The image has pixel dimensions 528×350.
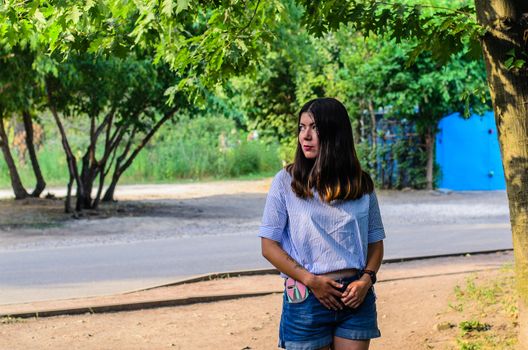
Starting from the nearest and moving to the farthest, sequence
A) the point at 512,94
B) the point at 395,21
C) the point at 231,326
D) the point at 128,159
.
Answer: the point at 512,94 → the point at 395,21 → the point at 231,326 → the point at 128,159

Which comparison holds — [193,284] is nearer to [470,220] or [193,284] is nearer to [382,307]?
[382,307]

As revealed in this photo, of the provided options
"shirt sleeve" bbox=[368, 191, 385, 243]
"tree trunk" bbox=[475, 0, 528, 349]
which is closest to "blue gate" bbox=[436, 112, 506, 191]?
"tree trunk" bbox=[475, 0, 528, 349]

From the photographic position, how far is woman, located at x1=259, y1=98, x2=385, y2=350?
369cm

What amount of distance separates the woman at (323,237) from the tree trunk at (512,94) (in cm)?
A: 218

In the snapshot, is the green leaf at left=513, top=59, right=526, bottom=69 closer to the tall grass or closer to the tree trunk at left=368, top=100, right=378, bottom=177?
the tree trunk at left=368, top=100, right=378, bottom=177

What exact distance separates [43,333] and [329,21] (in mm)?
3281

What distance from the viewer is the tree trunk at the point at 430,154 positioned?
2595cm

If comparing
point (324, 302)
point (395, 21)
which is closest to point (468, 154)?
point (395, 21)

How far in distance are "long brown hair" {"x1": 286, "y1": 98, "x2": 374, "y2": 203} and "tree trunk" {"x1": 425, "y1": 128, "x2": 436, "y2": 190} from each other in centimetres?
2236

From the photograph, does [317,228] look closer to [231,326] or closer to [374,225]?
[374,225]

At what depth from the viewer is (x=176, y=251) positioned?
13.4m

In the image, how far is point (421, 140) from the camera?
87.1 ft

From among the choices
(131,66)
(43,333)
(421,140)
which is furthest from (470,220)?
(43,333)

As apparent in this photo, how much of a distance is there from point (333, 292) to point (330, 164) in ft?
1.62
